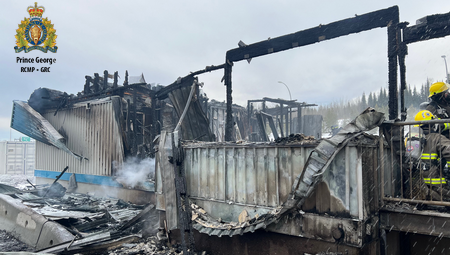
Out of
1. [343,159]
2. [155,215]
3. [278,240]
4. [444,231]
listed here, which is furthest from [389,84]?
[155,215]

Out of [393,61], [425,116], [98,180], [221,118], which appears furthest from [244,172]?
[221,118]

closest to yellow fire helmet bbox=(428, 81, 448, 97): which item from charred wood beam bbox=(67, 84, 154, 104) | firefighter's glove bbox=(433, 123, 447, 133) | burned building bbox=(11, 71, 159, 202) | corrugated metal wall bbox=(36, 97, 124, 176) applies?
firefighter's glove bbox=(433, 123, 447, 133)

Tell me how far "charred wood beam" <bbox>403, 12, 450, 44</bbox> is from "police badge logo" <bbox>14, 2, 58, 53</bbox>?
39.5 feet

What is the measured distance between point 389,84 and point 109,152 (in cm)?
998

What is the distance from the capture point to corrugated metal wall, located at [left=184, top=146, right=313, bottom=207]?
13.3 feet

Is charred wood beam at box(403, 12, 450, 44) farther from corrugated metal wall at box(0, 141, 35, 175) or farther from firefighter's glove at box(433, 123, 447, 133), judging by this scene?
corrugated metal wall at box(0, 141, 35, 175)

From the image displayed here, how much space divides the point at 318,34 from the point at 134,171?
8.26 meters

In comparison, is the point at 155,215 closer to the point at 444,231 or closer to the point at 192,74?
the point at 192,74

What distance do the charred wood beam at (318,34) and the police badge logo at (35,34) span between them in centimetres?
832

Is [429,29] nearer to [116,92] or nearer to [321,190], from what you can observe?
[321,190]

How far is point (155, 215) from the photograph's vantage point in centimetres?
683

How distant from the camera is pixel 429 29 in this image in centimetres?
466

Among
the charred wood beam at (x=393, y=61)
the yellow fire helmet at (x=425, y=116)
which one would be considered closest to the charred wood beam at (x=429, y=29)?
the charred wood beam at (x=393, y=61)

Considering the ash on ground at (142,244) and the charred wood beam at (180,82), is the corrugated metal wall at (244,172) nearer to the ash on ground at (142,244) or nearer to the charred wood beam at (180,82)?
the ash on ground at (142,244)
